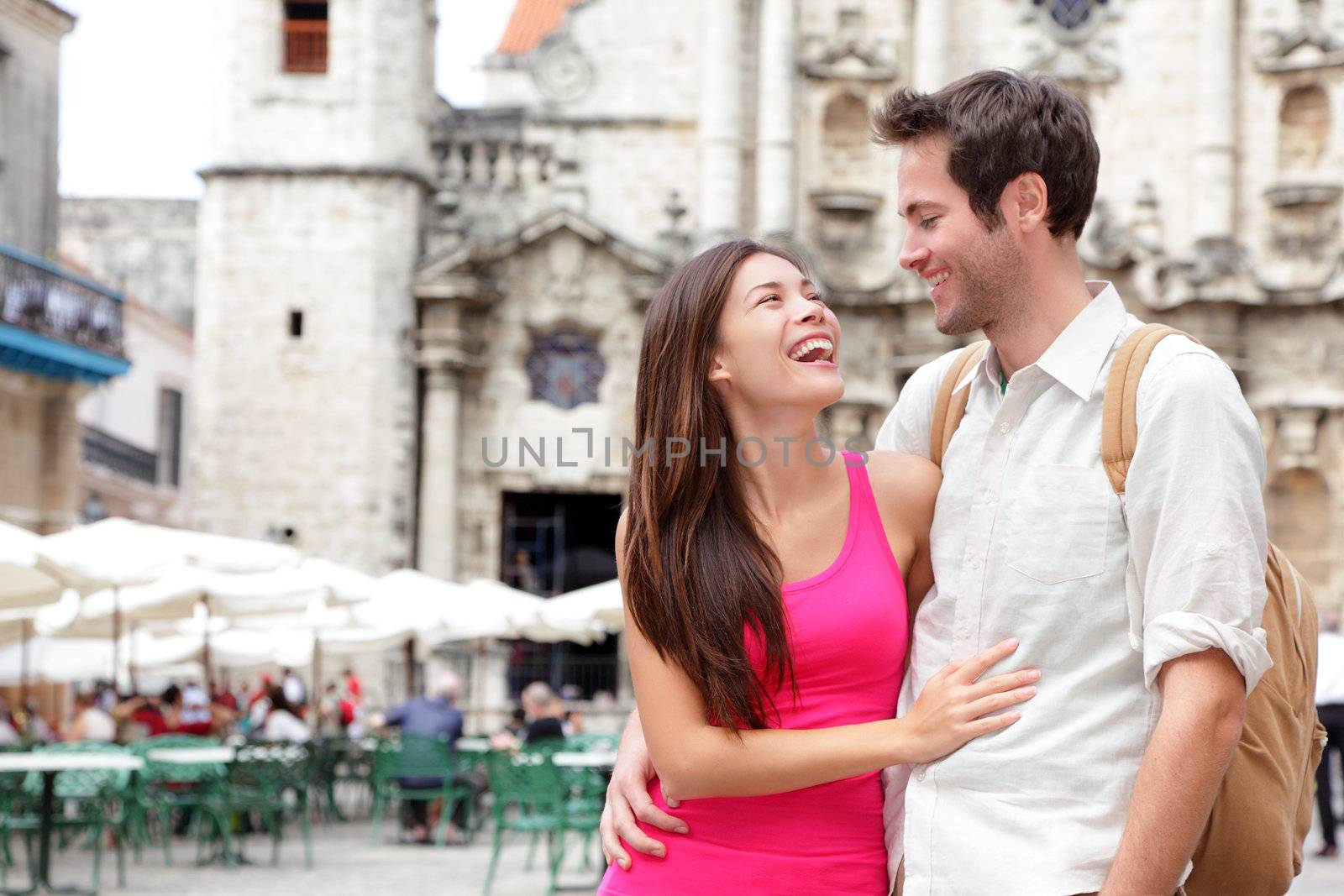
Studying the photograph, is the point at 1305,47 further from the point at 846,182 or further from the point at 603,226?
the point at 603,226

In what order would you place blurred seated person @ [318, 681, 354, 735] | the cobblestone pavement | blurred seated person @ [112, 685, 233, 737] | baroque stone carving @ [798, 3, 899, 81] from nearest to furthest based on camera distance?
the cobblestone pavement, blurred seated person @ [112, 685, 233, 737], blurred seated person @ [318, 681, 354, 735], baroque stone carving @ [798, 3, 899, 81]

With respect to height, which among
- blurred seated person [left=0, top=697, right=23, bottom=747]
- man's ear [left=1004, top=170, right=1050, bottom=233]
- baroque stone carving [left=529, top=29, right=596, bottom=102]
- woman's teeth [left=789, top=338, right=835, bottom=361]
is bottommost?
blurred seated person [left=0, top=697, right=23, bottom=747]

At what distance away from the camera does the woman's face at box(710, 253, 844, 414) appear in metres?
3.06

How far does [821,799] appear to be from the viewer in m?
2.99

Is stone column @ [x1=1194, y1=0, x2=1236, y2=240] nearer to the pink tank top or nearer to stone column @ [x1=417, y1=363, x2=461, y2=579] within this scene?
stone column @ [x1=417, y1=363, x2=461, y2=579]

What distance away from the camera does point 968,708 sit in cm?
268

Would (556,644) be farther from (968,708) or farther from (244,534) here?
(968,708)

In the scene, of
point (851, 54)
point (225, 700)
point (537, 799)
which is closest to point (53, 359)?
point (225, 700)

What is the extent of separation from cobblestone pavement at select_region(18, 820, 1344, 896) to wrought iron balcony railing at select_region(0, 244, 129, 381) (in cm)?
951

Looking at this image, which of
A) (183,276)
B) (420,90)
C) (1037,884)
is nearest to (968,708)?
(1037,884)

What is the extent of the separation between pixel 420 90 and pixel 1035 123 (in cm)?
2372

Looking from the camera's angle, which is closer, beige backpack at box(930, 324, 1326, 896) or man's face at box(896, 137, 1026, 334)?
beige backpack at box(930, 324, 1326, 896)

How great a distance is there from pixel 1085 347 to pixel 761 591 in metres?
0.63

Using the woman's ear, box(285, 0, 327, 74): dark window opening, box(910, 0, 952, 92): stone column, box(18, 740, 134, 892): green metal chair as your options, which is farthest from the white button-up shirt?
box(285, 0, 327, 74): dark window opening
